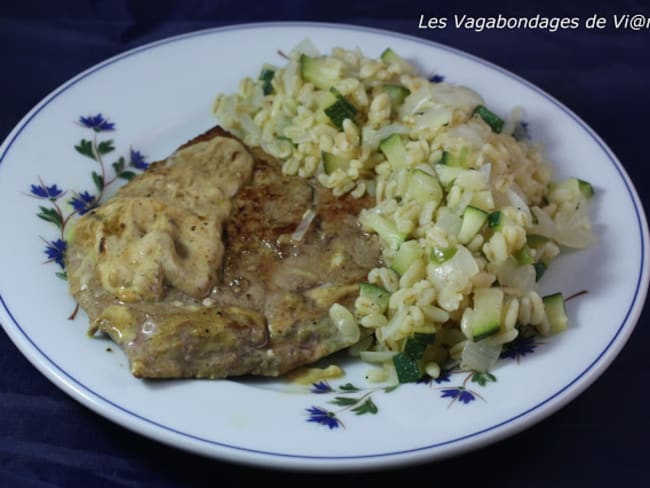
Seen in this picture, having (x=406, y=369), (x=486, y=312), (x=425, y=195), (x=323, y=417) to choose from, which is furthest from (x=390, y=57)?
(x=323, y=417)

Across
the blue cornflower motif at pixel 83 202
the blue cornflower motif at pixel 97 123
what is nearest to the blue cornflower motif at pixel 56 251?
the blue cornflower motif at pixel 83 202

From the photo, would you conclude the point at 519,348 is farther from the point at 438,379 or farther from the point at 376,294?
the point at 376,294

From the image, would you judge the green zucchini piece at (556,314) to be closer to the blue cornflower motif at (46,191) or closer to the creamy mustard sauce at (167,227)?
the creamy mustard sauce at (167,227)

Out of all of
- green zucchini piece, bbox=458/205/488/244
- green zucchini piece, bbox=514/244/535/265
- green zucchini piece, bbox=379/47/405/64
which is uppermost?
green zucchini piece, bbox=379/47/405/64

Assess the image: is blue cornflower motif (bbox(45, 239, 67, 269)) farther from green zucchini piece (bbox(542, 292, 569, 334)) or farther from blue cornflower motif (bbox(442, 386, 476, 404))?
green zucchini piece (bbox(542, 292, 569, 334))

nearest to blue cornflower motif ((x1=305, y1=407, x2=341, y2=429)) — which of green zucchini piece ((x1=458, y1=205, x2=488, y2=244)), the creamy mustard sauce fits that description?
the creamy mustard sauce
